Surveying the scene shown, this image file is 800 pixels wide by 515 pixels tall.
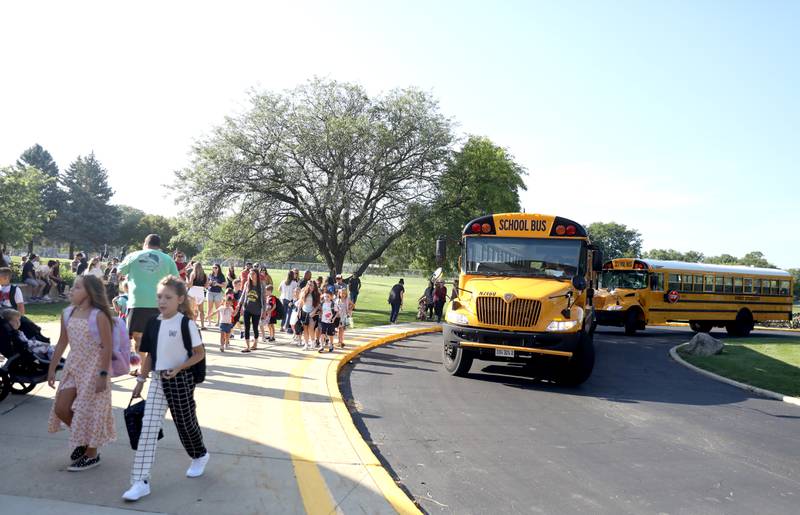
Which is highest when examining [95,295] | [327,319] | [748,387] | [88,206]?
[88,206]

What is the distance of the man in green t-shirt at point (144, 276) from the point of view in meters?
7.27

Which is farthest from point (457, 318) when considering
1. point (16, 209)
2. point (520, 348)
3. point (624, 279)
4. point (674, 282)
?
point (16, 209)

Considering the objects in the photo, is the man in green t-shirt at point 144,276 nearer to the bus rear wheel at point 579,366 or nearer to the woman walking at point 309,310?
the woman walking at point 309,310

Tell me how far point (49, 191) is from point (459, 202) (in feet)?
220

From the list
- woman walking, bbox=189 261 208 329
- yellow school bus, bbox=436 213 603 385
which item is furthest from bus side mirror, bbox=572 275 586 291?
woman walking, bbox=189 261 208 329

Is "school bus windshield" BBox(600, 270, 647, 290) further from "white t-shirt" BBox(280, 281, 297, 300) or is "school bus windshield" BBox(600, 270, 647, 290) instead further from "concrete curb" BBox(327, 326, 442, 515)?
"concrete curb" BBox(327, 326, 442, 515)

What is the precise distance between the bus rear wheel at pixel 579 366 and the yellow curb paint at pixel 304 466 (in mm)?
4987

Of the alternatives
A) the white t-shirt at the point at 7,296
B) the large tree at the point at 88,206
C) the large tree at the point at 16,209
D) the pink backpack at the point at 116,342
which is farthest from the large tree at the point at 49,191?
A: the pink backpack at the point at 116,342

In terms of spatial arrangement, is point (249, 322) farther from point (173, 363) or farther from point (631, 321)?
point (631, 321)

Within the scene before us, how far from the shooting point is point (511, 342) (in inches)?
394

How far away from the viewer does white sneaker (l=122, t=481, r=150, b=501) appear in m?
3.88

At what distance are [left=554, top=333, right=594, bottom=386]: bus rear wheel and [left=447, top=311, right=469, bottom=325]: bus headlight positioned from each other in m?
1.81

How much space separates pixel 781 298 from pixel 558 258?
73.9ft

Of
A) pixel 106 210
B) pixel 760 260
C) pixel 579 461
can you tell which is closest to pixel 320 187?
pixel 579 461
